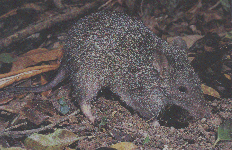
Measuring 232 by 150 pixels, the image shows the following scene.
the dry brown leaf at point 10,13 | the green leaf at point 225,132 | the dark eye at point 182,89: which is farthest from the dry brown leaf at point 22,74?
the green leaf at point 225,132

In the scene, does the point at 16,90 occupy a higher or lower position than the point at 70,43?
lower

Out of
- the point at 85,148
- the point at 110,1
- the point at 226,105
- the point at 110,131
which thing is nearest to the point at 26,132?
the point at 85,148

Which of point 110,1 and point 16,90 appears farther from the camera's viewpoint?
point 110,1

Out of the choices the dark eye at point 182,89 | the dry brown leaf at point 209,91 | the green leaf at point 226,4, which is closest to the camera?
the dark eye at point 182,89

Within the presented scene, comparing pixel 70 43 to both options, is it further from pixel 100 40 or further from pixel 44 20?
pixel 44 20

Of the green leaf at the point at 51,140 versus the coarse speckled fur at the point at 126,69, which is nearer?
the green leaf at the point at 51,140

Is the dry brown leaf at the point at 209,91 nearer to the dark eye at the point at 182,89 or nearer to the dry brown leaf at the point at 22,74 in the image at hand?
the dark eye at the point at 182,89

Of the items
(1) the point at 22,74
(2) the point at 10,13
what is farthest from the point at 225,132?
(2) the point at 10,13
